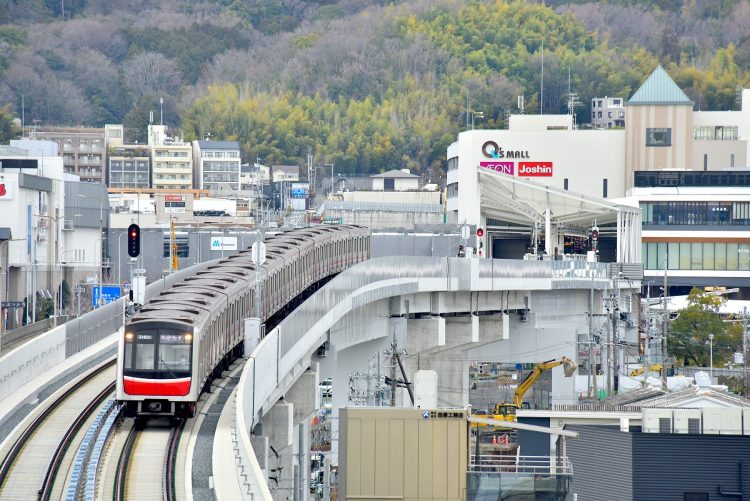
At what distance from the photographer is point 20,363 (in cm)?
3619

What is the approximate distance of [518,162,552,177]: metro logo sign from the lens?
12144 cm

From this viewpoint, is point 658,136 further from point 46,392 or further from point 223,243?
point 46,392

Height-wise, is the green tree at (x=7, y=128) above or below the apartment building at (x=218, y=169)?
above

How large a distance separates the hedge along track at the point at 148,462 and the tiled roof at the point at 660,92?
9443 centimetres

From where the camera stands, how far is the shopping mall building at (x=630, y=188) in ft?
324

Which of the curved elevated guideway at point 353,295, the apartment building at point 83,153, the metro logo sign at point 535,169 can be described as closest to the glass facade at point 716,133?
the metro logo sign at point 535,169

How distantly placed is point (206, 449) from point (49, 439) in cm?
321

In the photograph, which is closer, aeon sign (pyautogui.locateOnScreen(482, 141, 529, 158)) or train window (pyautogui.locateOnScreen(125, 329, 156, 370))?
train window (pyautogui.locateOnScreen(125, 329, 156, 370))

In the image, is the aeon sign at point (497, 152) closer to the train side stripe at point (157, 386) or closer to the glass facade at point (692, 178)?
the glass facade at point (692, 178)

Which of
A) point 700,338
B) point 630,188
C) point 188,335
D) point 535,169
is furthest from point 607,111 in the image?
point 188,335

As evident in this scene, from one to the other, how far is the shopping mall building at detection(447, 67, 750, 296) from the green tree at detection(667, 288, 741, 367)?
1155 centimetres

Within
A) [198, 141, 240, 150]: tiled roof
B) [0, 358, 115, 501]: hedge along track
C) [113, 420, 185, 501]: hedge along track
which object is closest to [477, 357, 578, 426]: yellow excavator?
[0, 358, 115, 501]: hedge along track

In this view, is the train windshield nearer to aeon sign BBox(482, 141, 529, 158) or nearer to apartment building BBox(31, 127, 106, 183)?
aeon sign BBox(482, 141, 529, 158)

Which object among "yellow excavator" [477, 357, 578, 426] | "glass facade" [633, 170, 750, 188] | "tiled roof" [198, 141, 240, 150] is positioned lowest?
"yellow excavator" [477, 357, 578, 426]
